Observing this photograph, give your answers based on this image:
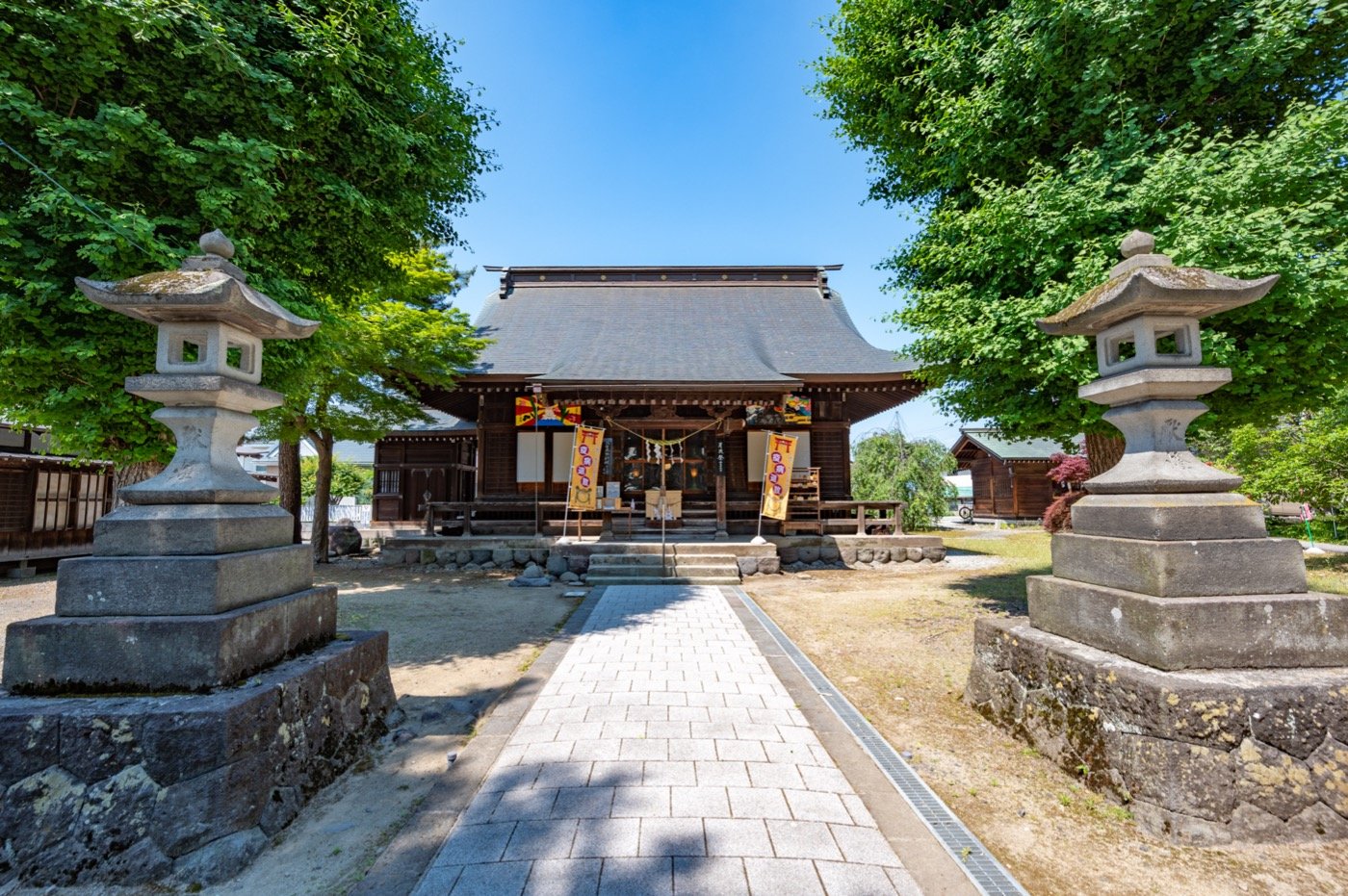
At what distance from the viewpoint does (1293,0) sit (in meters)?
4.84

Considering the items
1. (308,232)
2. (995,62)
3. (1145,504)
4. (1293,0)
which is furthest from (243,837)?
(1293,0)

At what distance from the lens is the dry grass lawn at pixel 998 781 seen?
225cm

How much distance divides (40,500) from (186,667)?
14525mm

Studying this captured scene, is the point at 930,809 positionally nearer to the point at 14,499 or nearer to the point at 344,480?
the point at 14,499

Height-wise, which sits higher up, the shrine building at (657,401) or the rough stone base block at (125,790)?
the shrine building at (657,401)

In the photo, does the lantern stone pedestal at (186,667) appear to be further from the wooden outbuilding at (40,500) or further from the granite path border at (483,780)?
the wooden outbuilding at (40,500)

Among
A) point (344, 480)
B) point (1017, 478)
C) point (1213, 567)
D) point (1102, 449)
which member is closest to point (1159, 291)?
point (1213, 567)

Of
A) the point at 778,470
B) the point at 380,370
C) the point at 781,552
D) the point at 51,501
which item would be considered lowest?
the point at 781,552

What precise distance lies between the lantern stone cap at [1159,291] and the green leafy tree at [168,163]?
6227mm

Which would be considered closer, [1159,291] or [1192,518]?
[1192,518]

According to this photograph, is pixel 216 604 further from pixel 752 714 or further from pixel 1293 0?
pixel 1293 0

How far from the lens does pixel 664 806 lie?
2.63 metres

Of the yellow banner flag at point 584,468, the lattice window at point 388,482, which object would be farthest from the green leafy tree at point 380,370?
the lattice window at point 388,482

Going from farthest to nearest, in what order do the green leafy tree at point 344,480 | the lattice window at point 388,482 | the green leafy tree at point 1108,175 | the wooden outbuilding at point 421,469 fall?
the green leafy tree at point 344,480 < the lattice window at point 388,482 < the wooden outbuilding at point 421,469 < the green leafy tree at point 1108,175
